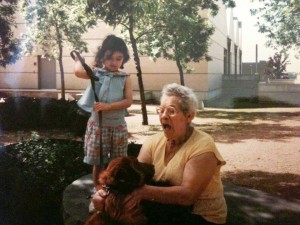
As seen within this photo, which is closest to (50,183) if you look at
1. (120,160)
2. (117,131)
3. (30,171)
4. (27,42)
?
(30,171)

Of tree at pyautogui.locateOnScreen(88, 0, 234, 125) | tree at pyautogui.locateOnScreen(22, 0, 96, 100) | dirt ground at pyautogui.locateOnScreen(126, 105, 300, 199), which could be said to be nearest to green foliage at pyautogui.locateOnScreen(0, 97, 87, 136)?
dirt ground at pyautogui.locateOnScreen(126, 105, 300, 199)

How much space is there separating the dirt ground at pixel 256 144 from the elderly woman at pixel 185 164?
1.74m

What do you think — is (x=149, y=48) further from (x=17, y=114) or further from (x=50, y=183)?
(x=50, y=183)

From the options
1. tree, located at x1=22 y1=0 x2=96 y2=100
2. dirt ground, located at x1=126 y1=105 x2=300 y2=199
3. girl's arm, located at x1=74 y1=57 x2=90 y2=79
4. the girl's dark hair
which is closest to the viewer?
girl's arm, located at x1=74 y1=57 x2=90 y2=79

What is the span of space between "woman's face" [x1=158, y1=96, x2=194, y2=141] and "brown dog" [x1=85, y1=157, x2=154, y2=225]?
1.42 feet

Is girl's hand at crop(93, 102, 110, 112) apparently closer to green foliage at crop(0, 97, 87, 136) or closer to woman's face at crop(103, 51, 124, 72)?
woman's face at crop(103, 51, 124, 72)

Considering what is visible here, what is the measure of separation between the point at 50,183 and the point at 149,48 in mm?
15041

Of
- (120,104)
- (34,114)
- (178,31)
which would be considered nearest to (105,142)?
(120,104)

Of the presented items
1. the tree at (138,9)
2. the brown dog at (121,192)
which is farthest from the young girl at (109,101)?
the tree at (138,9)

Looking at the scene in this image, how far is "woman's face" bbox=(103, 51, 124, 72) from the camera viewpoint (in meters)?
3.57

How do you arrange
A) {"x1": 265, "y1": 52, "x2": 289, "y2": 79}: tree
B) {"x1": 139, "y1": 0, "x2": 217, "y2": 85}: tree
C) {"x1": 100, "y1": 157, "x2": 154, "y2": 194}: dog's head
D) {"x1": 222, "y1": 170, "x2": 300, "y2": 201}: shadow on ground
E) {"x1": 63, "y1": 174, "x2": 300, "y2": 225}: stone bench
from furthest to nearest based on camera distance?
{"x1": 265, "y1": 52, "x2": 289, "y2": 79}: tree < {"x1": 139, "y1": 0, "x2": 217, "y2": 85}: tree < {"x1": 222, "y1": 170, "x2": 300, "y2": 201}: shadow on ground < {"x1": 63, "y1": 174, "x2": 300, "y2": 225}: stone bench < {"x1": 100, "y1": 157, "x2": 154, "y2": 194}: dog's head

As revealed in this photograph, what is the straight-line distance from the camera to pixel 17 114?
1346 cm

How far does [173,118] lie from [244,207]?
4.66ft

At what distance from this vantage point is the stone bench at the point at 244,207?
119 inches
